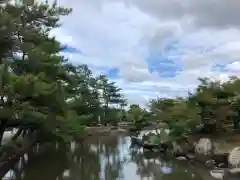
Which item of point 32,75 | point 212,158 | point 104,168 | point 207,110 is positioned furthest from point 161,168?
point 32,75

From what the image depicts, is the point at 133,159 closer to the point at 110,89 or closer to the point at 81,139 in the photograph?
the point at 81,139

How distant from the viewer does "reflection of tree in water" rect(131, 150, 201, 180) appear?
13.1 meters

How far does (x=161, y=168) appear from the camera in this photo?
15078 millimetres

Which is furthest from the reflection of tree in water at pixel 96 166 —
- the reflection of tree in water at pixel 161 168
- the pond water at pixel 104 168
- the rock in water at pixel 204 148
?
the rock in water at pixel 204 148

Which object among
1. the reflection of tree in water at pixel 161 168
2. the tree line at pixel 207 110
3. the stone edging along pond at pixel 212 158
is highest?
the tree line at pixel 207 110

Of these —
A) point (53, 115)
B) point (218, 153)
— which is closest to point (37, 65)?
point (53, 115)

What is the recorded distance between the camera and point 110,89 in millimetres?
44500

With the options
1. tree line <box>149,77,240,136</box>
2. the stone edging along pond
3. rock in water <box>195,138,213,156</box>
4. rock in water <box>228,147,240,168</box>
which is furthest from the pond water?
tree line <box>149,77,240,136</box>

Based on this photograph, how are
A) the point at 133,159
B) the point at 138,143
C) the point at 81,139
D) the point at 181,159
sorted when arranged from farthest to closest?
the point at 81,139 → the point at 138,143 → the point at 133,159 → the point at 181,159

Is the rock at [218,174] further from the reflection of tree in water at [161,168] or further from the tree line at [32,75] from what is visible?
the tree line at [32,75]

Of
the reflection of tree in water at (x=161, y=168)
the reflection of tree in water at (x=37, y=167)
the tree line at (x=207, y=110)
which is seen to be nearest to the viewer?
the reflection of tree in water at (x=161, y=168)

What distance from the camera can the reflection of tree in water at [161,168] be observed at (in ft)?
43.0

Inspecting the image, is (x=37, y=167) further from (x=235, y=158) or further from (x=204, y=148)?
(x=235, y=158)

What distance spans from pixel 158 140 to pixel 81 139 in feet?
40.0
